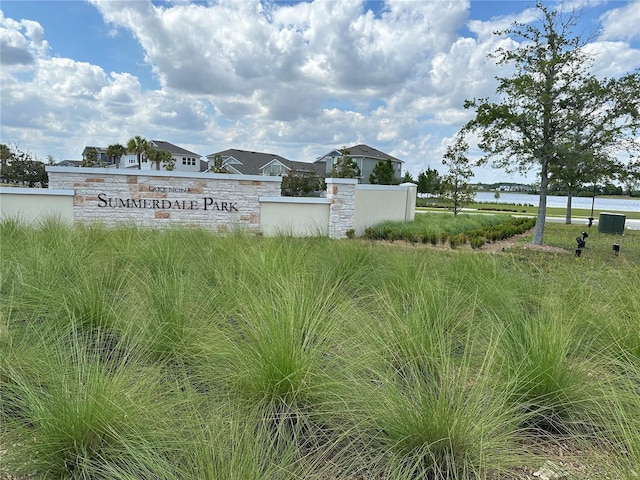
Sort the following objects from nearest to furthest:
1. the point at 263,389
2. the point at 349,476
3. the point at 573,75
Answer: the point at 349,476 < the point at 263,389 < the point at 573,75

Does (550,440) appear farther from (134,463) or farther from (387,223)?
(387,223)

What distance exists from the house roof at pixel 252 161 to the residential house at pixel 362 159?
2.15 metres

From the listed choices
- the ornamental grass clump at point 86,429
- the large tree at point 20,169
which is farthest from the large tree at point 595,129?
the large tree at point 20,169

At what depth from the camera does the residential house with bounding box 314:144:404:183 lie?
177 ft

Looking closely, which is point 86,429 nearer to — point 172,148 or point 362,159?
point 362,159

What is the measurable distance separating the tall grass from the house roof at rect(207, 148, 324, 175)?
47.7 metres

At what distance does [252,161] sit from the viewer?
5359 centimetres

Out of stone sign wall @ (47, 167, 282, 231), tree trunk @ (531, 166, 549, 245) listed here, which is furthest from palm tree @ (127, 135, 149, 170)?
tree trunk @ (531, 166, 549, 245)

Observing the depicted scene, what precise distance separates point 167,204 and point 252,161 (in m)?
44.0

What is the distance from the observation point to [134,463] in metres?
1.82

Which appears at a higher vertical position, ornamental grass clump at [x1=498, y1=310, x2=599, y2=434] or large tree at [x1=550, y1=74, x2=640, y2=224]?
large tree at [x1=550, y1=74, x2=640, y2=224]

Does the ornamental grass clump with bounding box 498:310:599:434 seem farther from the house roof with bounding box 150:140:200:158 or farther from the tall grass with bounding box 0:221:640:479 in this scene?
the house roof with bounding box 150:140:200:158

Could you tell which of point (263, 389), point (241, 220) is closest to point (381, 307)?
point (263, 389)

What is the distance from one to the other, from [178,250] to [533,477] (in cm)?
472
